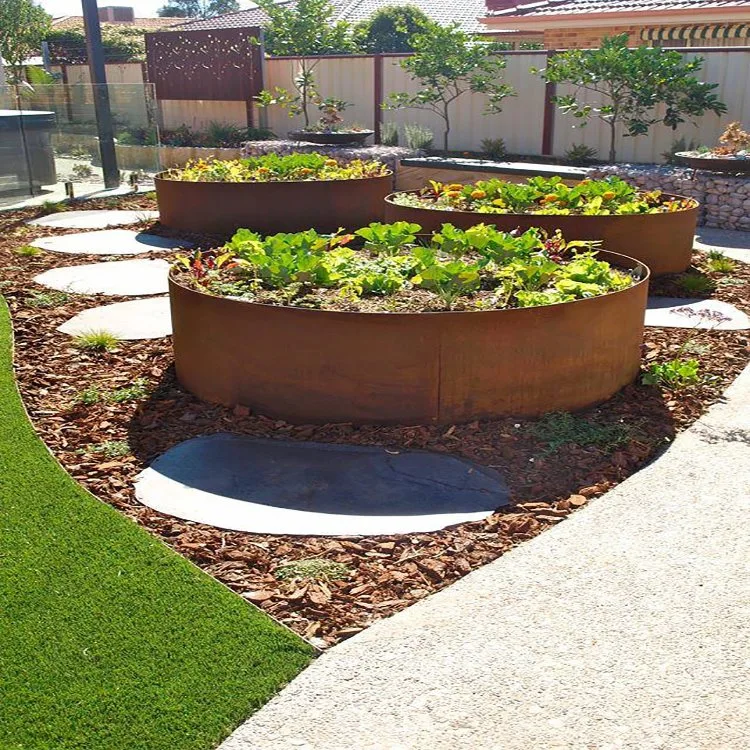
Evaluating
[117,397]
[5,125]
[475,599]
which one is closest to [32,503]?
Answer: [117,397]

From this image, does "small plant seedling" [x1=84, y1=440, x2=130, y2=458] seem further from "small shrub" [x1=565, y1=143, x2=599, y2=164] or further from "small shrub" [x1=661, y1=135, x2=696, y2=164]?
"small shrub" [x1=565, y1=143, x2=599, y2=164]

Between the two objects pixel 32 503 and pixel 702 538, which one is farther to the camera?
pixel 32 503

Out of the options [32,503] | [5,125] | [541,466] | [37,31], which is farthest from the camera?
[37,31]

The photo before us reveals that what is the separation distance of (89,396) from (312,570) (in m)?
2.35

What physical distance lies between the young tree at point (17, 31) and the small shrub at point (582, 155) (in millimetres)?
29173

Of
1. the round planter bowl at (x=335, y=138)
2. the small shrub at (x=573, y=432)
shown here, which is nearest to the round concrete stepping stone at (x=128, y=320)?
the small shrub at (x=573, y=432)

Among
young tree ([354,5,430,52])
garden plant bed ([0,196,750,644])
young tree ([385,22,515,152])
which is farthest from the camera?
young tree ([354,5,430,52])

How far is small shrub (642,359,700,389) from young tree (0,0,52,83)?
3639cm

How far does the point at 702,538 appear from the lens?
3693 mm

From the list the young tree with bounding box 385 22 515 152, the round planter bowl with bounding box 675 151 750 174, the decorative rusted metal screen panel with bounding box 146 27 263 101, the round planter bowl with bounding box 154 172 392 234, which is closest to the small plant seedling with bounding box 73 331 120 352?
the round planter bowl with bounding box 154 172 392 234

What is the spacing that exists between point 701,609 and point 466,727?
1.08 metres

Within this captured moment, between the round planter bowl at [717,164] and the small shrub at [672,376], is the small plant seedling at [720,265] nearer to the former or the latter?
the round planter bowl at [717,164]

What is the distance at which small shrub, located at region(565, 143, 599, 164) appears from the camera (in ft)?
45.3

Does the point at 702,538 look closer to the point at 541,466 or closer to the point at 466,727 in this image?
the point at 541,466
